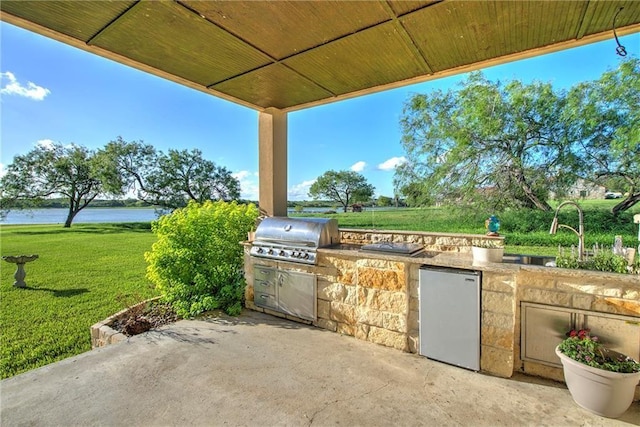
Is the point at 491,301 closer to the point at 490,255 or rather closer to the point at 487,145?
the point at 490,255

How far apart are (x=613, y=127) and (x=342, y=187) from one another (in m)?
5.14

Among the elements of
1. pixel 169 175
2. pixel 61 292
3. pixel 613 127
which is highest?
pixel 169 175

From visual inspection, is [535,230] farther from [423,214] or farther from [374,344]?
[374,344]

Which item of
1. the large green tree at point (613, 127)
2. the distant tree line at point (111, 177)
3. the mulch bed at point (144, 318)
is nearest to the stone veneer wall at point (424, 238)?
the mulch bed at point (144, 318)

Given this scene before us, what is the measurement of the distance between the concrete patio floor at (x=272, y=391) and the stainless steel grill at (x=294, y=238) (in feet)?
3.09

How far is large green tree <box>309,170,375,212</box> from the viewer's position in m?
5.07

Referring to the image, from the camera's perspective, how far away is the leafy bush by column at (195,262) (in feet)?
11.5

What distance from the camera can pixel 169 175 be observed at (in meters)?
13.4

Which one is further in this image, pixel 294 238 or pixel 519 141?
pixel 519 141

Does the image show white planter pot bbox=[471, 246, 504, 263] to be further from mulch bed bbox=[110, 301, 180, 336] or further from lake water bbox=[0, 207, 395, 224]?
lake water bbox=[0, 207, 395, 224]

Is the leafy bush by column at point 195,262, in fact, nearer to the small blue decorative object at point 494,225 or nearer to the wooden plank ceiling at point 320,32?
the wooden plank ceiling at point 320,32

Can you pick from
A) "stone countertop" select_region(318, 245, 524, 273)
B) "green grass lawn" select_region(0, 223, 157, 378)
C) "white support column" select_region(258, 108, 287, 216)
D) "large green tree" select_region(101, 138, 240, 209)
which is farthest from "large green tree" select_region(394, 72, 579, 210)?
"large green tree" select_region(101, 138, 240, 209)

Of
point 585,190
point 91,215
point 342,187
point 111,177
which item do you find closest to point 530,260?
point 342,187

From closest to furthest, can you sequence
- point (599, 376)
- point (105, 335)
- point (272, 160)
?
1. point (599, 376)
2. point (105, 335)
3. point (272, 160)
